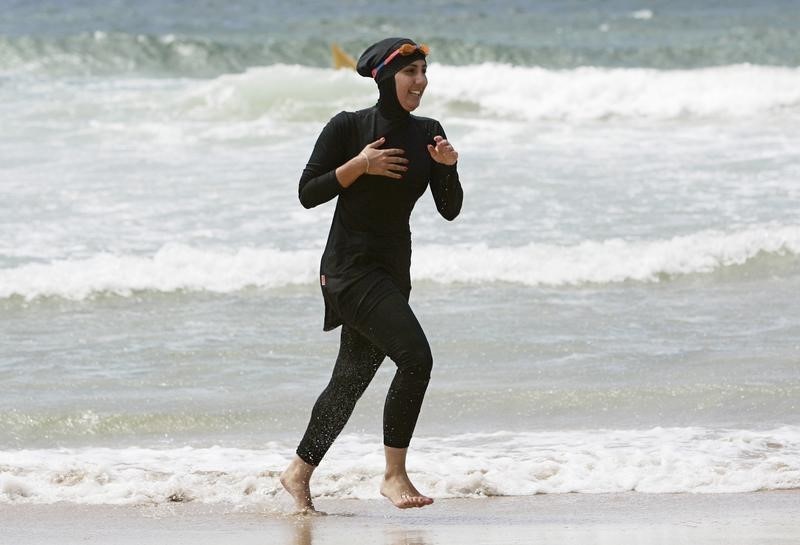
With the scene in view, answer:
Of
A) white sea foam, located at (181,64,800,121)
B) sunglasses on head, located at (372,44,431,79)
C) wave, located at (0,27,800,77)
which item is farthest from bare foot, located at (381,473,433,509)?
wave, located at (0,27,800,77)

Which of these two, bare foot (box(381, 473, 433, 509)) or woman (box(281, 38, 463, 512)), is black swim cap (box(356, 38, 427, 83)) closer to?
woman (box(281, 38, 463, 512))

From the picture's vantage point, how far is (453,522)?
5.23 meters

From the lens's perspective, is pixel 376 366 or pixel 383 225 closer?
pixel 383 225

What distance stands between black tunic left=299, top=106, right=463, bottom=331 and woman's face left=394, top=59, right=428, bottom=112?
3.1 inches

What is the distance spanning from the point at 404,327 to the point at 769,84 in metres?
17.0

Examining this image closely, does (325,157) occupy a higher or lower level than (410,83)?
lower

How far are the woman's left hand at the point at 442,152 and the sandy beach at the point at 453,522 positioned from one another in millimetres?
1327

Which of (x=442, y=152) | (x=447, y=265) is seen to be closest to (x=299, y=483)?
(x=442, y=152)

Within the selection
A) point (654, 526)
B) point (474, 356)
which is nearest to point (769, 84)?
point (474, 356)

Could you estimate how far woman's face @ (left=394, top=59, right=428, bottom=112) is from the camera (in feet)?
16.0

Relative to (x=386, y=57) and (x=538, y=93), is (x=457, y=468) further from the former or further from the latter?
(x=538, y=93)

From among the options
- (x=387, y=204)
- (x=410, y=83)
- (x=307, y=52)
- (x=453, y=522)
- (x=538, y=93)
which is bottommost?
(x=453, y=522)

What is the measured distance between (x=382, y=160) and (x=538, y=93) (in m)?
15.9

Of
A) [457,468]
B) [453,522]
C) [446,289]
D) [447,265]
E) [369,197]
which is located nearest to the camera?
[369,197]
